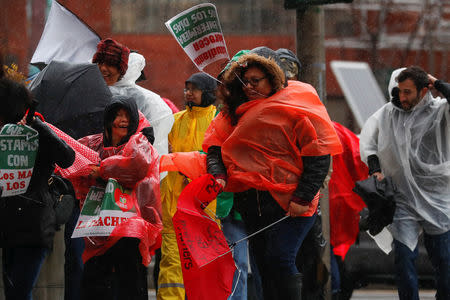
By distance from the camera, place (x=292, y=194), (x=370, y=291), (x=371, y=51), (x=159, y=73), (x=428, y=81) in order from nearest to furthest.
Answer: (x=292, y=194), (x=428, y=81), (x=370, y=291), (x=159, y=73), (x=371, y=51)

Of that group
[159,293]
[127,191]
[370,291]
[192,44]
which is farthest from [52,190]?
[370,291]

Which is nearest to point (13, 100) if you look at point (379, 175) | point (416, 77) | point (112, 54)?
point (112, 54)

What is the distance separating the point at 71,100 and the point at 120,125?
0.60m

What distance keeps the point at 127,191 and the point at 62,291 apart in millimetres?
1656

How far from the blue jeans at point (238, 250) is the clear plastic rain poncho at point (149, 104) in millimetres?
850

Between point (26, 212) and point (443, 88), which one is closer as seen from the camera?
point (26, 212)

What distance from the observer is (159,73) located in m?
20.8

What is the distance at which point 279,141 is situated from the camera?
5.37m

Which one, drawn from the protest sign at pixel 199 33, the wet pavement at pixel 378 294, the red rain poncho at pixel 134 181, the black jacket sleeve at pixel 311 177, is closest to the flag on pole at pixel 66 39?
the red rain poncho at pixel 134 181

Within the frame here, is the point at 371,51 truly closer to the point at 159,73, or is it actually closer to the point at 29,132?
the point at 159,73

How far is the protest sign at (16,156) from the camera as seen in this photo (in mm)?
5293

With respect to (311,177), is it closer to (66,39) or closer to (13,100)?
(13,100)

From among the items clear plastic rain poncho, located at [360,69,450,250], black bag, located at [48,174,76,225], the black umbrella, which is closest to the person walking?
clear plastic rain poncho, located at [360,69,450,250]

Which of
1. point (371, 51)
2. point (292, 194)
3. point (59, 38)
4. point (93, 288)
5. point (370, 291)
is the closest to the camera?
point (292, 194)
